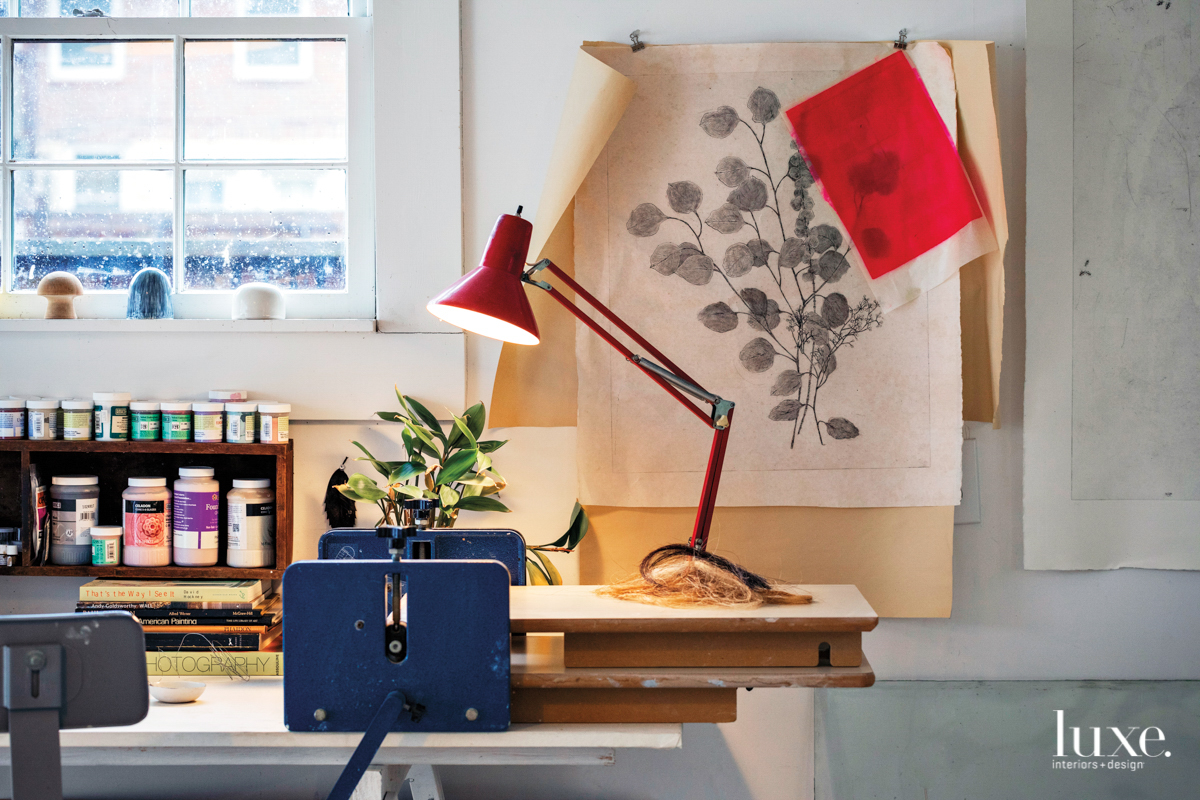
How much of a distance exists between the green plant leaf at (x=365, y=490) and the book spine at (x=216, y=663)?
306 millimetres

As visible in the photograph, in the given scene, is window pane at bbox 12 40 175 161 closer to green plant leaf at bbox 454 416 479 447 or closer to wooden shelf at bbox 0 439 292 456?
wooden shelf at bbox 0 439 292 456

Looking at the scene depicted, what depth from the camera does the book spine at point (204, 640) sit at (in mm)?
1373

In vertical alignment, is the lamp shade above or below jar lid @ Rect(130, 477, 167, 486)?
above

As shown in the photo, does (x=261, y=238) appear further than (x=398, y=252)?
Yes

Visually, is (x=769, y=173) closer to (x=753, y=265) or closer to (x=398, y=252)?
(x=753, y=265)

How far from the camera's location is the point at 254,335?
1.62m

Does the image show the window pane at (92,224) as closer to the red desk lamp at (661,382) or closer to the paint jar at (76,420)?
the paint jar at (76,420)

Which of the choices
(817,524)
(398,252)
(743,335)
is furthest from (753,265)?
(398,252)

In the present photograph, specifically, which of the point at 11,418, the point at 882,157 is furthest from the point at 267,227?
the point at 882,157

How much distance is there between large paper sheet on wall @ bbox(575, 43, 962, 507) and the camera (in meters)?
1.58

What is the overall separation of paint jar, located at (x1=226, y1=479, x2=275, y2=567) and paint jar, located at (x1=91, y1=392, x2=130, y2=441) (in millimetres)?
241

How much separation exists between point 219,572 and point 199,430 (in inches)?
10.7

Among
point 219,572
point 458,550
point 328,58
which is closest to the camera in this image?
point 458,550

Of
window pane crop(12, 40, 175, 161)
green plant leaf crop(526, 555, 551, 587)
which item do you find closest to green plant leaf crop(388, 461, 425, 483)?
green plant leaf crop(526, 555, 551, 587)
